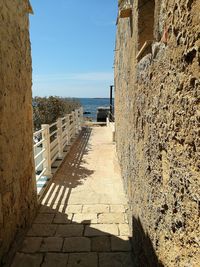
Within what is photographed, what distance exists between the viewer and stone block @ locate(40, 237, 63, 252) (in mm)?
2764

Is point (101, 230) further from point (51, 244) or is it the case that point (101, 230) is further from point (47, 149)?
point (47, 149)

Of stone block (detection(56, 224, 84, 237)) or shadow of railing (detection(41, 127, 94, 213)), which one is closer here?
stone block (detection(56, 224, 84, 237))

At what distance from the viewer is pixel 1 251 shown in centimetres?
227

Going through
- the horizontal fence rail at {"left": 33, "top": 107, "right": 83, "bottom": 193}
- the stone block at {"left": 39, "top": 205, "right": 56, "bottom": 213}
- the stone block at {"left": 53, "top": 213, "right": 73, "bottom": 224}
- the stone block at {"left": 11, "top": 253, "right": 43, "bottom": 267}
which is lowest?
the stone block at {"left": 11, "top": 253, "right": 43, "bottom": 267}

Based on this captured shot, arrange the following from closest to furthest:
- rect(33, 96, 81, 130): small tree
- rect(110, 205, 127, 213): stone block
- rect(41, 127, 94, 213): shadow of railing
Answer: rect(110, 205, 127, 213): stone block → rect(41, 127, 94, 213): shadow of railing → rect(33, 96, 81, 130): small tree

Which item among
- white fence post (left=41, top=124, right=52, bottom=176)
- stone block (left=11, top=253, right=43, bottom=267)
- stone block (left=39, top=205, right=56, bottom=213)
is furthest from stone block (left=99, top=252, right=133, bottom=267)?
white fence post (left=41, top=124, right=52, bottom=176)

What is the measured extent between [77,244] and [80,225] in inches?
16.4

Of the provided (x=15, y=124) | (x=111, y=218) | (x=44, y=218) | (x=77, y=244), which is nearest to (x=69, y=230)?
(x=77, y=244)

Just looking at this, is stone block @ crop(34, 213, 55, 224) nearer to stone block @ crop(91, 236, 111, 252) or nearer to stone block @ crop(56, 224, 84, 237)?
stone block @ crop(56, 224, 84, 237)

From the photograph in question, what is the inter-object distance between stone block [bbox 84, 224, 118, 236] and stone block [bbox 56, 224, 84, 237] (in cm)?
9

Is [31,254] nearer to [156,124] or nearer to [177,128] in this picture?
[156,124]

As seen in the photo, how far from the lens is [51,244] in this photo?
2859mm

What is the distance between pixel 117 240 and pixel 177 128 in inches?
87.2

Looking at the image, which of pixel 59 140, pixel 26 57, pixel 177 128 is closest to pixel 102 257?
pixel 177 128
